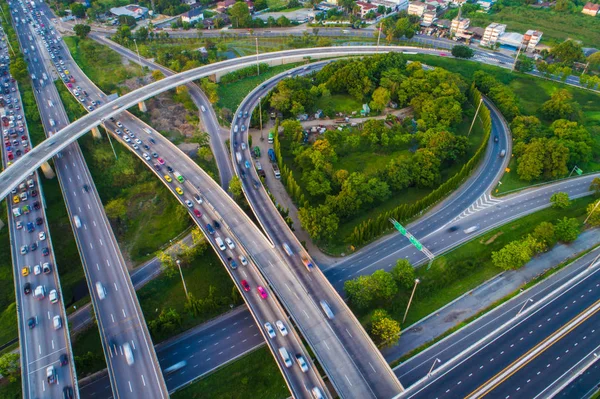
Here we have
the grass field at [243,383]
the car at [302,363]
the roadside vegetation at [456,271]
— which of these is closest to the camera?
the car at [302,363]

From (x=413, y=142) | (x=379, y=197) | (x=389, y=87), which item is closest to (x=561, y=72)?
(x=389, y=87)

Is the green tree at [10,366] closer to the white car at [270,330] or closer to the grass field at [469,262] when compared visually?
the white car at [270,330]

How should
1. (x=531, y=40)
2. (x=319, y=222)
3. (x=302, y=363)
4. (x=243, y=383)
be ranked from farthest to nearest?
(x=531, y=40), (x=319, y=222), (x=243, y=383), (x=302, y=363)

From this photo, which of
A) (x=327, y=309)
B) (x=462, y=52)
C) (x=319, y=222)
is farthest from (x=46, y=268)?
(x=462, y=52)

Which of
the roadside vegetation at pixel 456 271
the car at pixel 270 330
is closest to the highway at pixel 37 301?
the car at pixel 270 330

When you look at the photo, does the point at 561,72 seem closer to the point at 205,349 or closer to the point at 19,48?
the point at 205,349

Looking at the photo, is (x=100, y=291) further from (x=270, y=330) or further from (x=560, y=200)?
(x=560, y=200)

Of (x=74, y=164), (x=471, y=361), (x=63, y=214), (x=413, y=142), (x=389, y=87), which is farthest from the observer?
(x=389, y=87)
